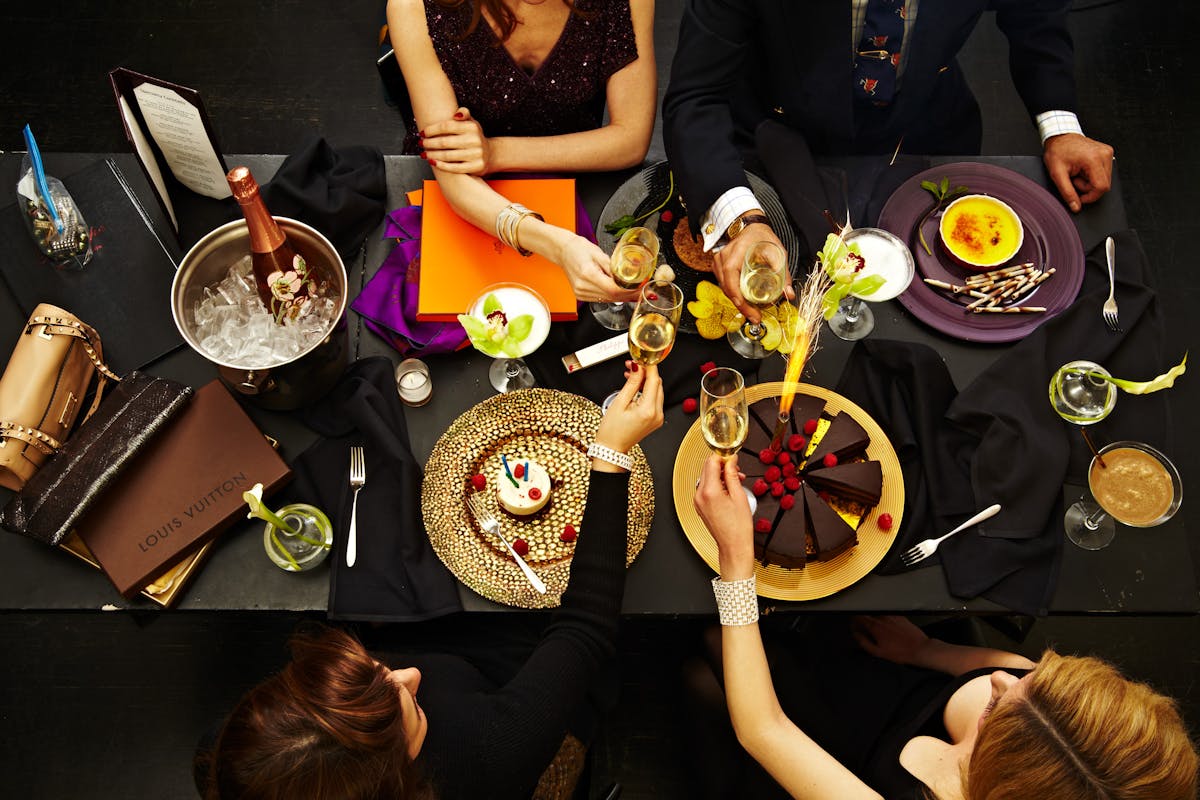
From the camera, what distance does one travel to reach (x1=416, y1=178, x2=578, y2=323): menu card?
1.77 metres

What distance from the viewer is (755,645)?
1591mm

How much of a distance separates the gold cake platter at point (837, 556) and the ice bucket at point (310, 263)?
2.53ft

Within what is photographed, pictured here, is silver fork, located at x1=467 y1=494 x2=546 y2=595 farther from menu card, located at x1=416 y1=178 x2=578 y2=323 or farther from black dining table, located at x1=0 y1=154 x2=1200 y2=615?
menu card, located at x1=416 y1=178 x2=578 y2=323

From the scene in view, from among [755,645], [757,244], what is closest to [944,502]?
[755,645]

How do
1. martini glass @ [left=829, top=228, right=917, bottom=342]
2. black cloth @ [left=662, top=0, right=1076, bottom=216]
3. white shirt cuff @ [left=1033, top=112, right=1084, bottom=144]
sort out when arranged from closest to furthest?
1. martini glass @ [left=829, top=228, right=917, bottom=342]
2. black cloth @ [left=662, top=0, right=1076, bottom=216]
3. white shirt cuff @ [left=1033, top=112, right=1084, bottom=144]

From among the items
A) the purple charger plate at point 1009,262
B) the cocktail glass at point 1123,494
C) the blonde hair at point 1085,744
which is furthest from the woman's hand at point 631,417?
the cocktail glass at point 1123,494

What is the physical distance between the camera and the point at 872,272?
184 cm

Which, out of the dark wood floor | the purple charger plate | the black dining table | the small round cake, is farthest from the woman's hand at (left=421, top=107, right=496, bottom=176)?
the dark wood floor

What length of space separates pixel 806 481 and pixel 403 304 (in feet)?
3.21

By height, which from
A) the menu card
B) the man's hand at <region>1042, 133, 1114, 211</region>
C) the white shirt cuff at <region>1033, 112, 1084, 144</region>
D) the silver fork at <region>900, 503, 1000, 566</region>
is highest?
the white shirt cuff at <region>1033, 112, 1084, 144</region>

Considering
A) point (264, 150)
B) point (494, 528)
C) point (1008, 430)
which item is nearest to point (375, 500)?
point (494, 528)

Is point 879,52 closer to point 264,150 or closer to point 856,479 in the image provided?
point 856,479

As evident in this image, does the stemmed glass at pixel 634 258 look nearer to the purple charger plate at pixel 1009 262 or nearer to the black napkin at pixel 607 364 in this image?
the black napkin at pixel 607 364

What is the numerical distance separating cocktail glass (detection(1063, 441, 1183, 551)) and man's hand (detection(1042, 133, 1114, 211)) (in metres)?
0.65
